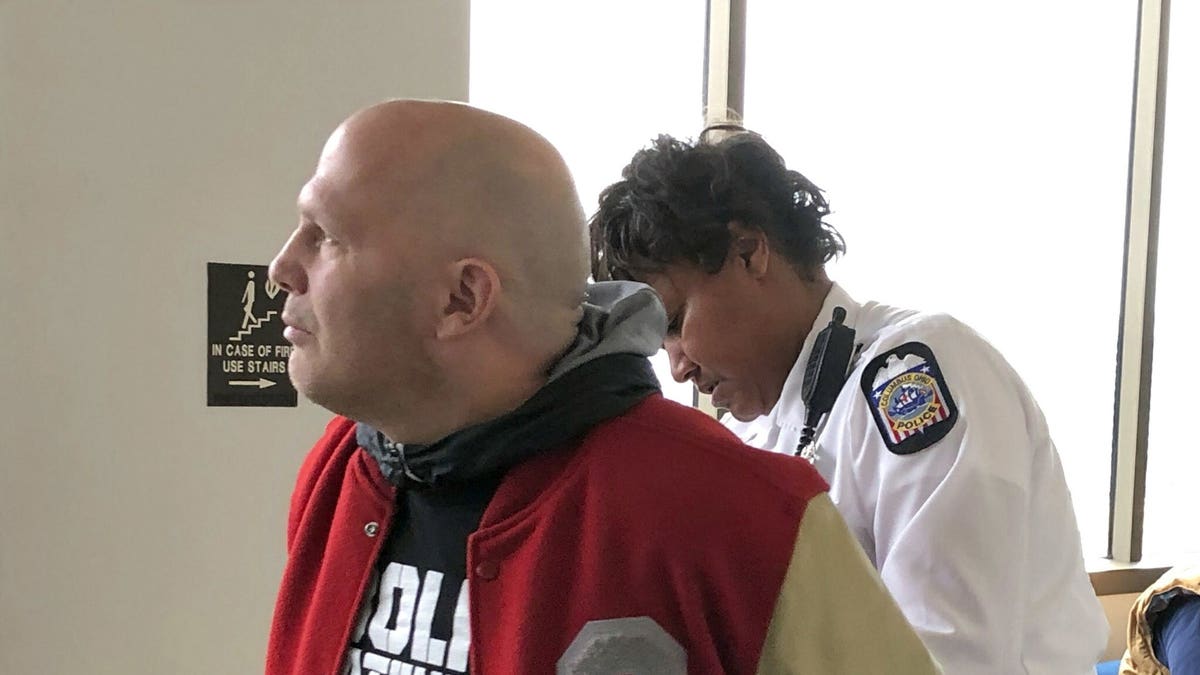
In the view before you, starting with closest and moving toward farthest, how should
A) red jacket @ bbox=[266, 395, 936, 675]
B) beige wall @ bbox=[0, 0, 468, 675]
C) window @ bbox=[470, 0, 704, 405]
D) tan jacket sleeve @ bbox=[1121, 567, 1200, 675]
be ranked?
red jacket @ bbox=[266, 395, 936, 675]
beige wall @ bbox=[0, 0, 468, 675]
tan jacket sleeve @ bbox=[1121, 567, 1200, 675]
window @ bbox=[470, 0, 704, 405]

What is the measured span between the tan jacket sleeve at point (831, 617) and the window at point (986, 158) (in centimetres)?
184

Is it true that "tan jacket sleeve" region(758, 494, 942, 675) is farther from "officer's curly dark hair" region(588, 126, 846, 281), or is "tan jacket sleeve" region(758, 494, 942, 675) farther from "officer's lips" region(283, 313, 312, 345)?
"officer's curly dark hair" region(588, 126, 846, 281)

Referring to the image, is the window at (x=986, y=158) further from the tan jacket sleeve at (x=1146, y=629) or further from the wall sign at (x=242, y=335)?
the wall sign at (x=242, y=335)

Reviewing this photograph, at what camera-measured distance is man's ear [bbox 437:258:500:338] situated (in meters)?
0.81

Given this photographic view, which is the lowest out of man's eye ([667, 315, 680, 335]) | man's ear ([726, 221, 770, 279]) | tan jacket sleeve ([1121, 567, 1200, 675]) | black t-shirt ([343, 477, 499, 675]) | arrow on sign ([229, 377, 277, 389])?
tan jacket sleeve ([1121, 567, 1200, 675])

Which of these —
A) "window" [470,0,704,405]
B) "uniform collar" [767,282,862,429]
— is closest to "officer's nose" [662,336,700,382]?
"uniform collar" [767,282,862,429]

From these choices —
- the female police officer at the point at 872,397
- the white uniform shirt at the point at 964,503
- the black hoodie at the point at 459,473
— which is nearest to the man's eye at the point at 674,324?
the female police officer at the point at 872,397

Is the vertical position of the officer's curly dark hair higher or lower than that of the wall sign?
higher

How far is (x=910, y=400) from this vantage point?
1235 millimetres

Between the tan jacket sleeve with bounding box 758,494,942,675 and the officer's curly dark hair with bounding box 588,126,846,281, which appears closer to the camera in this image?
the tan jacket sleeve with bounding box 758,494,942,675

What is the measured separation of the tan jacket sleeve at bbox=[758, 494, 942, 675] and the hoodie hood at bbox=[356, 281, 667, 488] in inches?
6.8

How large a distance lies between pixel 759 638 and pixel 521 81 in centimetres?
171

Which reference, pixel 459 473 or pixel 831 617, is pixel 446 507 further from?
pixel 831 617

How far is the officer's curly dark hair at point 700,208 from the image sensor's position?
1.36 meters
